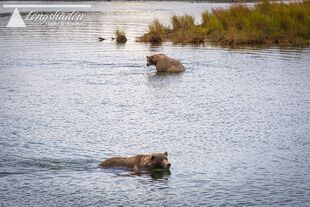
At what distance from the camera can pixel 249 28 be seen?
48781 millimetres

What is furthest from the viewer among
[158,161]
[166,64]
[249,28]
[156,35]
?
[156,35]

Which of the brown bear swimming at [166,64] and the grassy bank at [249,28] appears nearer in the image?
the brown bear swimming at [166,64]

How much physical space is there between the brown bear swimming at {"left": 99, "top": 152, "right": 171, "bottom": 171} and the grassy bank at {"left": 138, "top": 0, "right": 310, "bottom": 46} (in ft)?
98.8

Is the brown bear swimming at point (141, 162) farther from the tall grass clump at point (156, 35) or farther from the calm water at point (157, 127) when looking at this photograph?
the tall grass clump at point (156, 35)

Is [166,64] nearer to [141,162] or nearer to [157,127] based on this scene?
[157,127]

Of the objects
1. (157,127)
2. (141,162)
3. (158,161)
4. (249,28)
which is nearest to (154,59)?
(157,127)

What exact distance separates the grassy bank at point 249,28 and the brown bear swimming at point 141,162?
98.8ft

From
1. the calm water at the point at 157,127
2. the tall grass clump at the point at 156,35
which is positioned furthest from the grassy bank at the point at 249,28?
the calm water at the point at 157,127

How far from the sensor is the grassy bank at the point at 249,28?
4728cm

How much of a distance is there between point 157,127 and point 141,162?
537 cm

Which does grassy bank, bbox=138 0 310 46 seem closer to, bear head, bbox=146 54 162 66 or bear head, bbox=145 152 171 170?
bear head, bbox=146 54 162 66

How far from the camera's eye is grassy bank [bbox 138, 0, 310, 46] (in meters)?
47.3

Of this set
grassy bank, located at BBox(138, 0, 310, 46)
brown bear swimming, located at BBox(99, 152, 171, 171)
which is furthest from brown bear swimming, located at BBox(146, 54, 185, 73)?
brown bear swimming, located at BBox(99, 152, 171, 171)

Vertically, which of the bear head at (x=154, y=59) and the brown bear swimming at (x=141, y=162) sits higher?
the bear head at (x=154, y=59)
